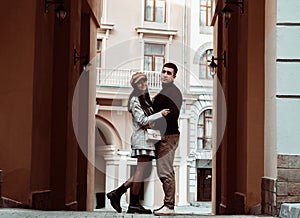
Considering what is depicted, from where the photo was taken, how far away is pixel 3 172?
1005 cm

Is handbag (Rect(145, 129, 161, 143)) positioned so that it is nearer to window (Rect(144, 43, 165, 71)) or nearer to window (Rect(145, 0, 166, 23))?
window (Rect(144, 43, 165, 71))

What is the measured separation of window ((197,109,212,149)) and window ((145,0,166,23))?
495 cm

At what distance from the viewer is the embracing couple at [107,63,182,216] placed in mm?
10055

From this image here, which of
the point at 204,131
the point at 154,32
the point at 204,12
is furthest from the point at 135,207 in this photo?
the point at 204,12

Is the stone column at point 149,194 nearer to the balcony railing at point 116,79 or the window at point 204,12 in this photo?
the balcony railing at point 116,79

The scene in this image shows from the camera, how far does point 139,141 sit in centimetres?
1003

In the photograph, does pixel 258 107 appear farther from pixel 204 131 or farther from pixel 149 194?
pixel 204 131

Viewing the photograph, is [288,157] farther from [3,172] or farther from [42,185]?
[42,185]

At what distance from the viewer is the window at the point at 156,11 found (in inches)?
1470

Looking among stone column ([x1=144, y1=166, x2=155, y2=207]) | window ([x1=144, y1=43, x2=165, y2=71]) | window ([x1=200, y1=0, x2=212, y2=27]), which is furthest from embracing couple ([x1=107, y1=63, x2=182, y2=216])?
window ([x1=200, y1=0, x2=212, y2=27])

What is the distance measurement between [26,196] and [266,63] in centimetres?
348

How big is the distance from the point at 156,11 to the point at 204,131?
20.2ft

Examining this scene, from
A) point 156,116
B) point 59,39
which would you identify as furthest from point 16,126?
point 59,39

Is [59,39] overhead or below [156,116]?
overhead
